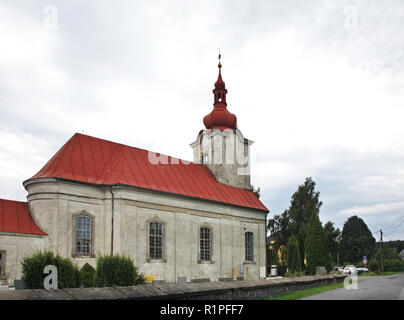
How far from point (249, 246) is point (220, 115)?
11.4 m

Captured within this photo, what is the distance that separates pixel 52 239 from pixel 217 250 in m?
12.3

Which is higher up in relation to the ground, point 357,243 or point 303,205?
point 303,205

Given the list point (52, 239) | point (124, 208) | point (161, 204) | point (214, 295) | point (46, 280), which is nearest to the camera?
point (214, 295)

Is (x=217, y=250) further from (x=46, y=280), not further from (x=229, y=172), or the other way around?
(x=46, y=280)

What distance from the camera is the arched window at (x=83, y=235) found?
78.5 ft

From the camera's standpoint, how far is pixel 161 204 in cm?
2719

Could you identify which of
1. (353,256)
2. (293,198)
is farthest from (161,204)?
(353,256)

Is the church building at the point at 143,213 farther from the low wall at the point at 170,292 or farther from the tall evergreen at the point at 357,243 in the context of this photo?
the tall evergreen at the point at 357,243

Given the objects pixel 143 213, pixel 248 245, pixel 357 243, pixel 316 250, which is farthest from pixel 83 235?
pixel 357 243

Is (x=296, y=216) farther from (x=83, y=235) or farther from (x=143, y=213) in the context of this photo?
(x=83, y=235)

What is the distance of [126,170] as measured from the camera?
26.8 meters

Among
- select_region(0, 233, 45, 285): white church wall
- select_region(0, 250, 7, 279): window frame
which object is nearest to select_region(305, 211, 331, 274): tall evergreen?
select_region(0, 233, 45, 285): white church wall

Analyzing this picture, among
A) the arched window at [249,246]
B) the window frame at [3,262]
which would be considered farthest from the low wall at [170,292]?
the arched window at [249,246]

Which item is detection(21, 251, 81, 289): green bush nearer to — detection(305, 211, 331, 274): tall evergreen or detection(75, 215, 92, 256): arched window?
detection(75, 215, 92, 256): arched window
